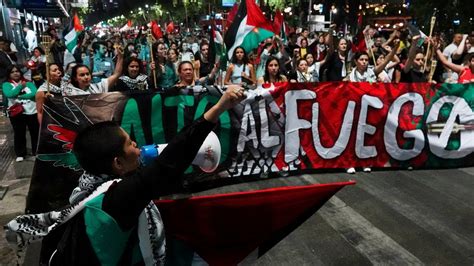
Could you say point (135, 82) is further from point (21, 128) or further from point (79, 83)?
point (21, 128)

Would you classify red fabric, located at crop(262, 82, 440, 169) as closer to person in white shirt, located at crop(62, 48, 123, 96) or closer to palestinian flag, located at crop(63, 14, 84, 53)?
person in white shirt, located at crop(62, 48, 123, 96)

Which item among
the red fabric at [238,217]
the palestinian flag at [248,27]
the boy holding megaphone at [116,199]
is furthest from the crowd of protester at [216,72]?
the boy holding megaphone at [116,199]

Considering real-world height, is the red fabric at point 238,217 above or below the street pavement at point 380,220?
above

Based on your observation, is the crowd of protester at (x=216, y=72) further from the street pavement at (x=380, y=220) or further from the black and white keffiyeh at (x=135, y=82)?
the street pavement at (x=380, y=220)

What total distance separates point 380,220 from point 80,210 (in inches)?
153

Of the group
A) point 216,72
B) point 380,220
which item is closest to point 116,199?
point 380,220

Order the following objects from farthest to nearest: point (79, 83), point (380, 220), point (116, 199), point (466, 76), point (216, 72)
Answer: point (216, 72) → point (466, 76) → point (79, 83) → point (380, 220) → point (116, 199)

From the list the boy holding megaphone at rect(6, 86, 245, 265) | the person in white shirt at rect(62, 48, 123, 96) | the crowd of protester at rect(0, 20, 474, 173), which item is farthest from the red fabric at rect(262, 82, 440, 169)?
the boy holding megaphone at rect(6, 86, 245, 265)

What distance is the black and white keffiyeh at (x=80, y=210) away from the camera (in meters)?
1.76

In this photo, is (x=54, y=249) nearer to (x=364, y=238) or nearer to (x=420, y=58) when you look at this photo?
(x=364, y=238)

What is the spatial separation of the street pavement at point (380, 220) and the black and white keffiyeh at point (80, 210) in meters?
0.77

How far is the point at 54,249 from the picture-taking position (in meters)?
1.83

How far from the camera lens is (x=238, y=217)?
229 cm

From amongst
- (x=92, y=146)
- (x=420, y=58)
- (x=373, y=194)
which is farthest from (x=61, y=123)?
(x=420, y=58)
